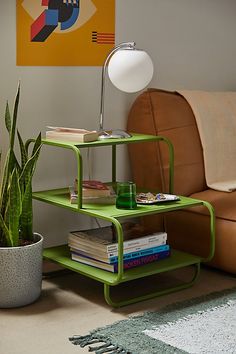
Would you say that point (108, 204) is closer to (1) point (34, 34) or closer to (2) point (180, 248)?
(2) point (180, 248)

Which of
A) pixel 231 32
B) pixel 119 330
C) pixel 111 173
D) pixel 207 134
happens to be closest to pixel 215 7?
pixel 231 32

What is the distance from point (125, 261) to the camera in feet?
10.2

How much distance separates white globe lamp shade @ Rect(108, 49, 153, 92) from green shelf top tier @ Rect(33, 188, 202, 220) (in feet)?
1.84

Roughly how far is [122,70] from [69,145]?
45cm

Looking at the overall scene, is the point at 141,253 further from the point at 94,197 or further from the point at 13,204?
the point at 13,204

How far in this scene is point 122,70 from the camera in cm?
326

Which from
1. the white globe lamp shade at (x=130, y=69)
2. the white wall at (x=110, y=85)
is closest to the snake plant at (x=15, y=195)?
the white wall at (x=110, y=85)

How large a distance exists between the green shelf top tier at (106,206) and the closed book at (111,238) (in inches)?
6.0

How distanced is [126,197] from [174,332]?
2.05ft

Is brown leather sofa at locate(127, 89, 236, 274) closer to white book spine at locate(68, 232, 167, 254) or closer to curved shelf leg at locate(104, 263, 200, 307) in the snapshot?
curved shelf leg at locate(104, 263, 200, 307)

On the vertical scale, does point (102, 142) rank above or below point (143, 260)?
above

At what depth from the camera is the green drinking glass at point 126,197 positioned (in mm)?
3094

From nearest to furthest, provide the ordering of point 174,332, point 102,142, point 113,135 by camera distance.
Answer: point 174,332, point 102,142, point 113,135

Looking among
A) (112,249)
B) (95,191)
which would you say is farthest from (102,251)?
(95,191)
